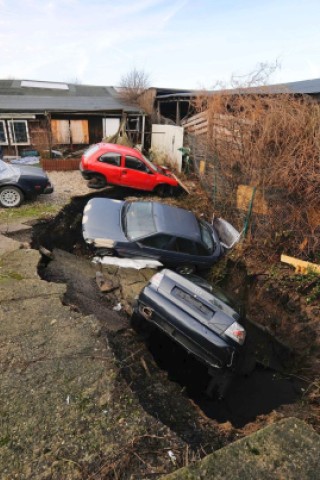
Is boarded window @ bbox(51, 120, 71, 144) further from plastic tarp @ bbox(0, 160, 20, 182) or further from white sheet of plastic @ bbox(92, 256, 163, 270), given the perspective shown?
white sheet of plastic @ bbox(92, 256, 163, 270)

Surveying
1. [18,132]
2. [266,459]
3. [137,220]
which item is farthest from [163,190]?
[18,132]

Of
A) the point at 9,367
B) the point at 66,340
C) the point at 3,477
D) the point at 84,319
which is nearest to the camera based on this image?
the point at 3,477

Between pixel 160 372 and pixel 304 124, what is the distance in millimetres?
5560

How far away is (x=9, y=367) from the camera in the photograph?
3287mm

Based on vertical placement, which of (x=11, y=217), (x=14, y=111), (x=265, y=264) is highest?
(x=14, y=111)

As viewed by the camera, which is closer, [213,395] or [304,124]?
[213,395]

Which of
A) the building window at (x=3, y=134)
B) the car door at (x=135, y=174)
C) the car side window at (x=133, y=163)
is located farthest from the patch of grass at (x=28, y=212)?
the building window at (x=3, y=134)

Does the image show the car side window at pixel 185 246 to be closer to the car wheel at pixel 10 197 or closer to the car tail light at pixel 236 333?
the car tail light at pixel 236 333

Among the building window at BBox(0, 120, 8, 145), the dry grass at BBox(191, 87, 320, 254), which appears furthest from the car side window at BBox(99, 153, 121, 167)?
the building window at BBox(0, 120, 8, 145)

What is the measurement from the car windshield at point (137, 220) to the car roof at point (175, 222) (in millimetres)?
144

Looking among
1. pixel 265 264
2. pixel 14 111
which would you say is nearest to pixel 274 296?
pixel 265 264

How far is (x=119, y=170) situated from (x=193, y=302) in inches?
279

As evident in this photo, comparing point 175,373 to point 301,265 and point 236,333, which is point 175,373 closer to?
point 236,333

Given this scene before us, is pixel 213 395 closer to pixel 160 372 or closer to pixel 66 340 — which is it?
pixel 160 372
